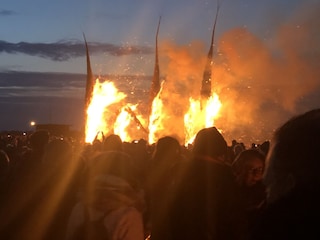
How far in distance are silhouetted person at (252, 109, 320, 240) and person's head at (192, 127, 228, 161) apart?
7.95ft

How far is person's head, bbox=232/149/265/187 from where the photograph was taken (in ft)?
19.0

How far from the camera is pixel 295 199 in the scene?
7.19ft

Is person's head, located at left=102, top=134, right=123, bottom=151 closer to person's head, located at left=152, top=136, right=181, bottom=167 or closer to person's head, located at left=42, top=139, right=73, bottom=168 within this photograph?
person's head, located at left=152, top=136, right=181, bottom=167

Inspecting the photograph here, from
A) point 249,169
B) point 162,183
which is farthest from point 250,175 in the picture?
point 162,183

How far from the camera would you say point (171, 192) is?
16.3 ft

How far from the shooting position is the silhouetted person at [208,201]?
4621 mm

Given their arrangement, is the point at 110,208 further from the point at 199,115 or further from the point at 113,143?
the point at 199,115

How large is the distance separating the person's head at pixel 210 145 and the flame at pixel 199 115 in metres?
27.0

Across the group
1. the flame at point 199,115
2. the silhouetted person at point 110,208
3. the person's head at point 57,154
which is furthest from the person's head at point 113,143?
the flame at point 199,115

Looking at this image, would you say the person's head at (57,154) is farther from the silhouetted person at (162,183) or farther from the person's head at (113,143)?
the person's head at (113,143)

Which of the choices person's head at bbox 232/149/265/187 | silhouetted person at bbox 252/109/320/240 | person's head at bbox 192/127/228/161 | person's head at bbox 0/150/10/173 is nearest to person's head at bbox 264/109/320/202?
silhouetted person at bbox 252/109/320/240

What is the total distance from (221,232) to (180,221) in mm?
339

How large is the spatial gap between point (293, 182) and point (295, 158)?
90mm

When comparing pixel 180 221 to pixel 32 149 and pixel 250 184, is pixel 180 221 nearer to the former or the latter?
pixel 250 184
